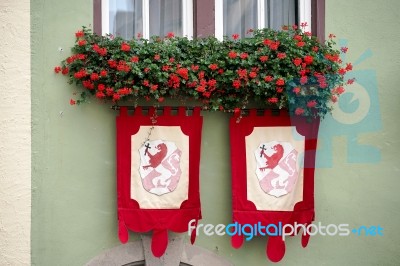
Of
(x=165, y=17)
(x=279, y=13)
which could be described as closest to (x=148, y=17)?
(x=165, y=17)

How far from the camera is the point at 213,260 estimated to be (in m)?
5.84

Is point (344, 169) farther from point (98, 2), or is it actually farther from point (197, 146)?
point (98, 2)

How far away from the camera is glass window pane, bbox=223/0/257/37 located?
6.23 metres

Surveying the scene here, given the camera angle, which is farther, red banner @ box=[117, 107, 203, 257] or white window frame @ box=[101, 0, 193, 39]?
white window frame @ box=[101, 0, 193, 39]

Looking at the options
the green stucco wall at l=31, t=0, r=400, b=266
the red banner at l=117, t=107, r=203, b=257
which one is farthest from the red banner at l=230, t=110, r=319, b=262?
the red banner at l=117, t=107, r=203, b=257

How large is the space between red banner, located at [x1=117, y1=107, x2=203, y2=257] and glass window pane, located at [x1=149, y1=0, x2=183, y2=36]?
0.87 m

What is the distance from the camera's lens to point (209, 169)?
5871 mm

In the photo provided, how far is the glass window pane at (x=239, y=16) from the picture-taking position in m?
6.23

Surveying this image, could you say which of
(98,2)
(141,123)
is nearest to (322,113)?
(141,123)

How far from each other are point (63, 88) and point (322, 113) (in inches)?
92.8

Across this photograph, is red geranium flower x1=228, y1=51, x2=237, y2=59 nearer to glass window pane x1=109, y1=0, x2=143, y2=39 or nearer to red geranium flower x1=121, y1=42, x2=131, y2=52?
red geranium flower x1=121, y1=42, x2=131, y2=52

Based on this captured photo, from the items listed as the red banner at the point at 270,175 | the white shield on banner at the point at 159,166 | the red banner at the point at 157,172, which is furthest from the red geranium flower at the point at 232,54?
the white shield on banner at the point at 159,166

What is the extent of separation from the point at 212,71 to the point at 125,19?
109 cm

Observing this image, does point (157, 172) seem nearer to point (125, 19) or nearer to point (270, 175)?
point (270, 175)
